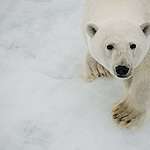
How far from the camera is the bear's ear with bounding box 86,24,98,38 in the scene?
104 inches

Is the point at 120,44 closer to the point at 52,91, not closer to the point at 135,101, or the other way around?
the point at 135,101

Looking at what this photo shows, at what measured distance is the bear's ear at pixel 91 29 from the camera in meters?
2.65

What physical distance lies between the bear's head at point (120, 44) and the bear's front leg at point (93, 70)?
1.57 ft

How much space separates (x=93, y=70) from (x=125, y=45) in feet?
2.43

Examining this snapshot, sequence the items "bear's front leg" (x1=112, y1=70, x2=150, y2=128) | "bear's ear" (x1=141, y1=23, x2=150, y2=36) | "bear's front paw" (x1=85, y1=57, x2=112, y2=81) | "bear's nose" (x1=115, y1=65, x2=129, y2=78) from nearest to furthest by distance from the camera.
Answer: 1. "bear's nose" (x1=115, y1=65, x2=129, y2=78)
2. "bear's ear" (x1=141, y1=23, x2=150, y2=36)
3. "bear's front leg" (x1=112, y1=70, x2=150, y2=128)
4. "bear's front paw" (x1=85, y1=57, x2=112, y2=81)

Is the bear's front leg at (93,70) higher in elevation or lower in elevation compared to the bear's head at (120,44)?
lower

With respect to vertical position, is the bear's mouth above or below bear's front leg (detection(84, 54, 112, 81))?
above

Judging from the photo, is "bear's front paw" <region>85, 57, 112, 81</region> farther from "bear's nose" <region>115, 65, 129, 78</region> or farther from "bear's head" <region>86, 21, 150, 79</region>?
"bear's nose" <region>115, 65, 129, 78</region>

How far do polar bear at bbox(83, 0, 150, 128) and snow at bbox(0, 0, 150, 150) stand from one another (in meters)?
0.14

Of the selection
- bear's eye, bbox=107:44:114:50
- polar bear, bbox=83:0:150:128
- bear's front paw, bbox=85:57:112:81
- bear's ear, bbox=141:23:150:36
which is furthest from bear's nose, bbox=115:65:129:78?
bear's front paw, bbox=85:57:112:81

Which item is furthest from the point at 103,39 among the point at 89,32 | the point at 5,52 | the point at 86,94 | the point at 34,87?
the point at 5,52

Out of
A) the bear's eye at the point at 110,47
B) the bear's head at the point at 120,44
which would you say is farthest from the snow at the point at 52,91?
the bear's eye at the point at 110,47

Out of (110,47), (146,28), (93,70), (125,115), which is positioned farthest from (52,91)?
(146,28)

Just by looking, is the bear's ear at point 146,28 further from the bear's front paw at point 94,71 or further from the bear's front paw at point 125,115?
the bear's front paw at point 94,71
